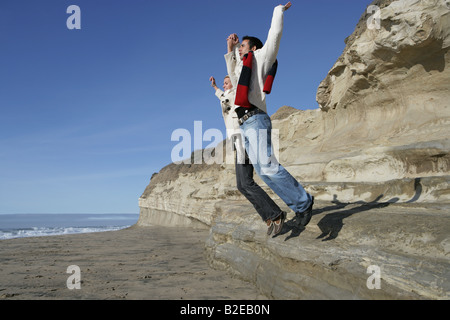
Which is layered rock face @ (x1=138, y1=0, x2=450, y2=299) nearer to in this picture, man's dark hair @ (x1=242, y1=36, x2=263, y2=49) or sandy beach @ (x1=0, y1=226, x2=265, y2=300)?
sandy beach @ (x1=0, y1=226, x2=265, y2=300)

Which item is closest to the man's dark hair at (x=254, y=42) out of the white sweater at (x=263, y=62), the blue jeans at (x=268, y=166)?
the white sweater at (x=263, y=62)

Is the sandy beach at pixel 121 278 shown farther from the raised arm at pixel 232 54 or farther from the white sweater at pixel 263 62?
the raised arm at pixel 232 54

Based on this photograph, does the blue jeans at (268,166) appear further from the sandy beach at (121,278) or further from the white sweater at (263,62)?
the sandy beach at (121,278)

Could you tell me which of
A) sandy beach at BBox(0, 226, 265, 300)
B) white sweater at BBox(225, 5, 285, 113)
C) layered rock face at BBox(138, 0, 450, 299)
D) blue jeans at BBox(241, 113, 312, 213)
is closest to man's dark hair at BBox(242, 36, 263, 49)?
white sweater at BBox(225, 5, 285, 113)

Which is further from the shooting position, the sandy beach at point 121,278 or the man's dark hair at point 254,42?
the man's dark hair at point 254,42

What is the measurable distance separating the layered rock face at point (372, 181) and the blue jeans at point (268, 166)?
0.41 metres

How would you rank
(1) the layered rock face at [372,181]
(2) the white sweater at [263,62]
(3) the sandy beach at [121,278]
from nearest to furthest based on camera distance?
(1) the layered rock face at [372,181] → (2) the white sweater at [263,62] → (3) the sandy beach at [121,278]

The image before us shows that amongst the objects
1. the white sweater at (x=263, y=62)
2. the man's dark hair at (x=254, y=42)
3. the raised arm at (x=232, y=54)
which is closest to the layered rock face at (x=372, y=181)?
the white sweater at (x=263, y=62)

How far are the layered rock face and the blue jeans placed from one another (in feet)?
1.35


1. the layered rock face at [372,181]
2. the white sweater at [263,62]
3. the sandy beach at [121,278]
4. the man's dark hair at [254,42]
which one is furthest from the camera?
the man's dark hair at [254,42]

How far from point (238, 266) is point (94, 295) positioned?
65.9 inches

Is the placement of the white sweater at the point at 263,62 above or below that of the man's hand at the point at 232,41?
below

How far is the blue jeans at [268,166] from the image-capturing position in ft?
10.5

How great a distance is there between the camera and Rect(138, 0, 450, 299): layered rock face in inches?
102
